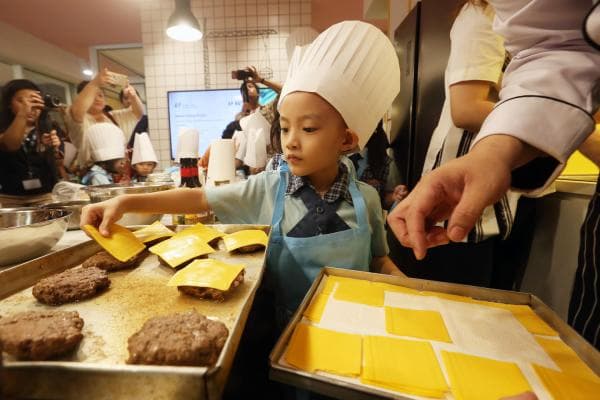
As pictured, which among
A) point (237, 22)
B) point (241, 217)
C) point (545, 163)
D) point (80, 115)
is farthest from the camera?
point (237, 22)

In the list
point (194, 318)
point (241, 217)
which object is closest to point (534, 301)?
point (194, 318)

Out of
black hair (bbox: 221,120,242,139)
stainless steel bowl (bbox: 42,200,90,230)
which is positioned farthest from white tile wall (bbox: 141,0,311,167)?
stainless steel bowl (bbox: 42,200,90,230)

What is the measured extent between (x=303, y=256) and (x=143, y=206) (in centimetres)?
42

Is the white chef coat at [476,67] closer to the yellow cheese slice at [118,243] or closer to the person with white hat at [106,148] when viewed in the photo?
the yellow cheese slice at [118,243]

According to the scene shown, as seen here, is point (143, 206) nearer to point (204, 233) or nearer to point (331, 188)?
point (204, 233)

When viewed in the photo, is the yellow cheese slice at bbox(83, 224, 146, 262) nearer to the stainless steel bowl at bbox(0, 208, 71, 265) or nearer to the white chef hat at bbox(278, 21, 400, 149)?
the stainless steel bowl at bbox(0, 208, 71, 265)

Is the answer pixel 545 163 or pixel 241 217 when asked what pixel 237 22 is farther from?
pixel 545 163

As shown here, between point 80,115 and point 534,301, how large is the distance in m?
3.12

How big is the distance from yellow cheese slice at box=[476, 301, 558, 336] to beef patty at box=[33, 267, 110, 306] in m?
0.72

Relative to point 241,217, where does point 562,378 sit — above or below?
below

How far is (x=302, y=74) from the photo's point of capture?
2.78 ft

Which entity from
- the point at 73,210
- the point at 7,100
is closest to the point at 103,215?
the point at 73,210

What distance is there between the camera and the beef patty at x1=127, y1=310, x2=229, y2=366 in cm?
33

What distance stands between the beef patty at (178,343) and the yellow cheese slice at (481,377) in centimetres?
30
